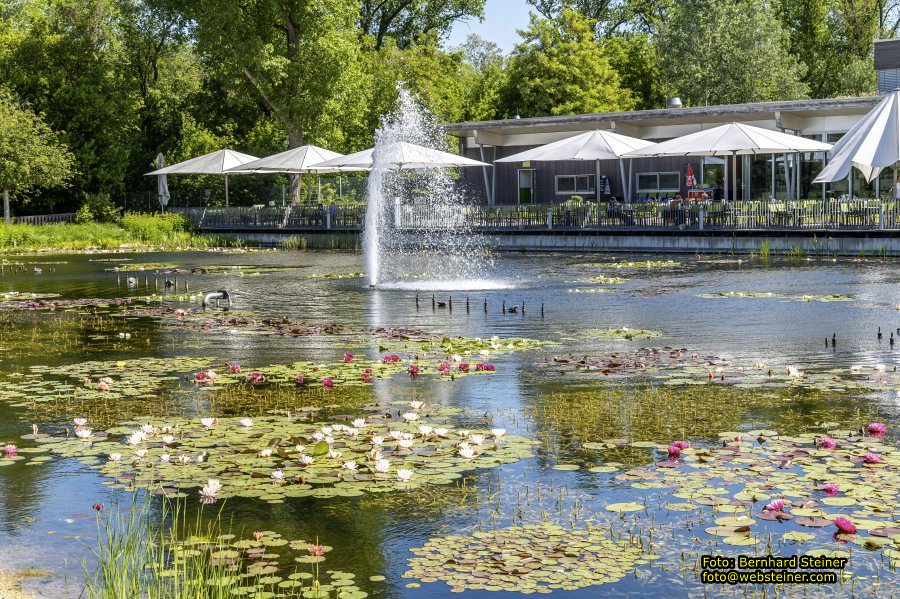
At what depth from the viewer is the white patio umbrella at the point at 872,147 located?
2722 cm

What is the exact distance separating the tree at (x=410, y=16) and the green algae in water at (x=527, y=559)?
61691 millimetres

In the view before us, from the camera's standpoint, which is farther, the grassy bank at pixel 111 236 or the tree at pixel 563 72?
the tree at pixel 563 72

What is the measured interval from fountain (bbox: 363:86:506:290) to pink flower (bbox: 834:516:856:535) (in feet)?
53.4

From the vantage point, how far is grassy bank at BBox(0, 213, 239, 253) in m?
40.8

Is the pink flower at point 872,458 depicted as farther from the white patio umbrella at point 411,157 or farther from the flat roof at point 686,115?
the flat roof at point 686,115

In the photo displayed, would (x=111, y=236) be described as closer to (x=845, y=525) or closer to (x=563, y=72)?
(x=563, y=72)

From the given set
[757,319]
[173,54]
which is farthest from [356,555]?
[173,54]

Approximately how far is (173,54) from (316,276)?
42.9 m

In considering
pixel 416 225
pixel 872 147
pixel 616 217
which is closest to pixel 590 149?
pixel 616 217

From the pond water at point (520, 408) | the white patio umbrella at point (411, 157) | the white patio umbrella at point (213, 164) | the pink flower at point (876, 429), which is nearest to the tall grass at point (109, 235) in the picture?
the white patio umbrella at point (213, 164)

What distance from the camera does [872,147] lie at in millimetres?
27484

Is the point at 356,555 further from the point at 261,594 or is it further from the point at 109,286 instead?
the point at 109,286

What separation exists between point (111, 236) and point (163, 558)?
132ft

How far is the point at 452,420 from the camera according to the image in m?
8.85
